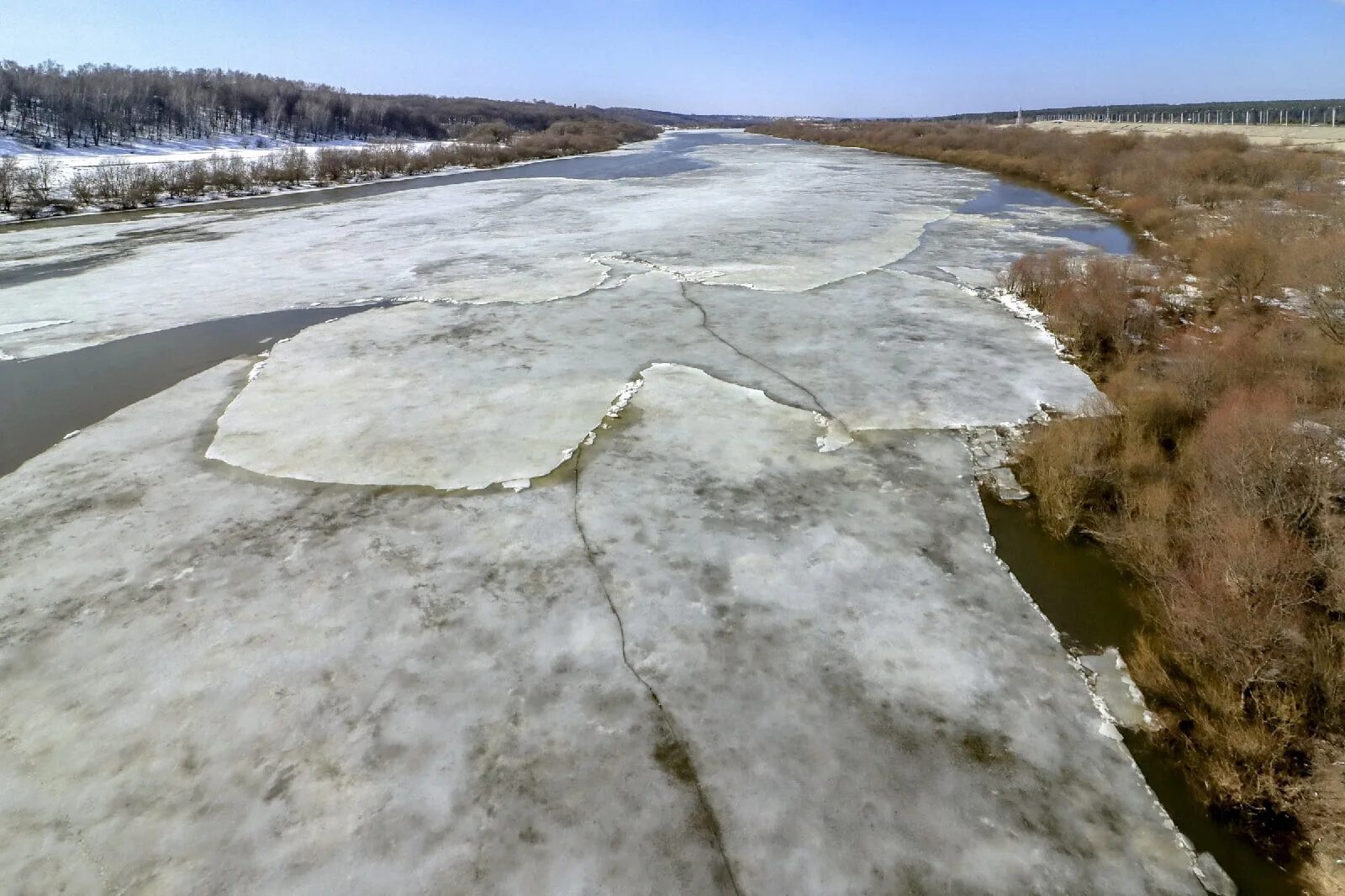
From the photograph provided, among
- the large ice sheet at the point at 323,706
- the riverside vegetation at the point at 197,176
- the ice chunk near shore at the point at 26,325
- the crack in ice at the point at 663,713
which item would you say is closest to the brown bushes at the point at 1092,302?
the crack in ice at the point at 663,713

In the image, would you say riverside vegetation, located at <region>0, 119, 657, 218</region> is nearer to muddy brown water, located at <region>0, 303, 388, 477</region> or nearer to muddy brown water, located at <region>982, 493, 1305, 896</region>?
muddy brown water, located at <region>0, 303, 388, 477</region>

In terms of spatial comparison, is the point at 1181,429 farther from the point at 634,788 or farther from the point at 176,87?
the point at 176,87

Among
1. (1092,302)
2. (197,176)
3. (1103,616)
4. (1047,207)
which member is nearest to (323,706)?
(1103,616)

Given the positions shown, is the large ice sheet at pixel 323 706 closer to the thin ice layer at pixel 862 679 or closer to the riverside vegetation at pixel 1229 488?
the thin ice layer at pixel 862 679

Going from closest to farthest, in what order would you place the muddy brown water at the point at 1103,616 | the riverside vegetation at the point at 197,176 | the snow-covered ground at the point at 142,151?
the muddy brown water at the point at 1103,616 → the riverside vegetation at the point at 197,176 → the snow-covered ground at the point at 142,151

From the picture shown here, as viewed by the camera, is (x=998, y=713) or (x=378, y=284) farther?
(x=378, y=284)

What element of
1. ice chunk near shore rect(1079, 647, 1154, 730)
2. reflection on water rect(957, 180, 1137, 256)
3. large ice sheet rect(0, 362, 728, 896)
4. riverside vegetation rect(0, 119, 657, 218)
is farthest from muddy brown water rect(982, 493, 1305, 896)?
riverside vegetation rect(0, 119, 657, 218)

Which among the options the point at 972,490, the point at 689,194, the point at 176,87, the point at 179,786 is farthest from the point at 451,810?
the point at 176,87
